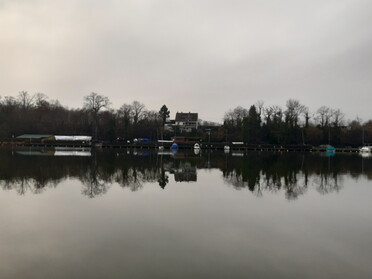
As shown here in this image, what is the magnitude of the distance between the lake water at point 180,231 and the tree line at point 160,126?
69456 mm

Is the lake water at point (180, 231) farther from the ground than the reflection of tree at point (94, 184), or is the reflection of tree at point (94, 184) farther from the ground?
the reflection of tree at point (94, 184)

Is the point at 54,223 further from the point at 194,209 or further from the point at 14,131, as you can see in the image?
the point at 14,131

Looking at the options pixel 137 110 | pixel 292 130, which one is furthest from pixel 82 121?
pixel 292 130

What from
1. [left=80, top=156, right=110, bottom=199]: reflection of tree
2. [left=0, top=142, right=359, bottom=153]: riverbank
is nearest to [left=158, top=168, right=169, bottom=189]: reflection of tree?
[left=80, top=156, right=110, bottom=199]: reflection of tree

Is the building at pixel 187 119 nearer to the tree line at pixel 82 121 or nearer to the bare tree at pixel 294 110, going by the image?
the tree line at pixel 82 121

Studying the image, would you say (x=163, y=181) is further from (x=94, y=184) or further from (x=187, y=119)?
(x=187, y=119)

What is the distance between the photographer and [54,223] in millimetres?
10438

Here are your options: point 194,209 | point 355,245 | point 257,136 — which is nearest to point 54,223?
point 194,209

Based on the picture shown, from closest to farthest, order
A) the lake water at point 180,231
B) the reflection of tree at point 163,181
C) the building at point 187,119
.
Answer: the lake water at point 180,231, the reflection of tree at point 163,181, the building at point 187,119

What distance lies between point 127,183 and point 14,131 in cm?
8428

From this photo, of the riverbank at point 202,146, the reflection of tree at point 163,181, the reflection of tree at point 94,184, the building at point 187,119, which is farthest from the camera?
the building at point 187,119

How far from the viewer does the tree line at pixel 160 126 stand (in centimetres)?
8606

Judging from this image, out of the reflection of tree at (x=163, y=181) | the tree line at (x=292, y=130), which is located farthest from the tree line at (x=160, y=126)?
the reflection of tree at (x=163, y=181)

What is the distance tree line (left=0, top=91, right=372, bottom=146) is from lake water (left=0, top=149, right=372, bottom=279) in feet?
228
